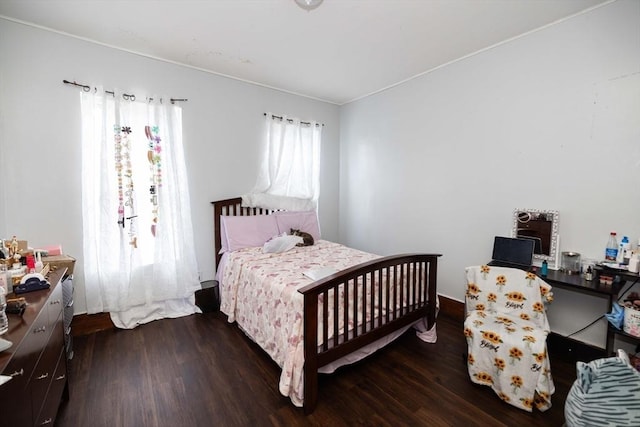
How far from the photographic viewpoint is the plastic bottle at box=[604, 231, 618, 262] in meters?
2.03

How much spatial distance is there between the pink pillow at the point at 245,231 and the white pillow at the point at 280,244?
0.16 meters

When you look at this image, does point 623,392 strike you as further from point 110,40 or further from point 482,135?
point 110,40

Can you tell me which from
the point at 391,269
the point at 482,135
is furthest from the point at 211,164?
the point at 482,135

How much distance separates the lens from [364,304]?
2084 mm

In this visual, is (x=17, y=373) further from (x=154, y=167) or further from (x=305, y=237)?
(x=305, y=237)

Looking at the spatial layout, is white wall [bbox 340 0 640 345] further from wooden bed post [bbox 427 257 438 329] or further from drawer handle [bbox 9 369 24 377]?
drawer handle [bbox 9 369 24 377]

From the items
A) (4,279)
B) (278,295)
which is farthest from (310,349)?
(4,279)

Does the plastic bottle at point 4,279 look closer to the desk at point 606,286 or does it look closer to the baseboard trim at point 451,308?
the desk at point 606,286

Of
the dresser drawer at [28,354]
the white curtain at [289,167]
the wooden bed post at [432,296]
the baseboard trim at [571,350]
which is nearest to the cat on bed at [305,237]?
the white curtain at [289,167]

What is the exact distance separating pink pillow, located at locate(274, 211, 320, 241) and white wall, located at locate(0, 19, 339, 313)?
30.1 inches

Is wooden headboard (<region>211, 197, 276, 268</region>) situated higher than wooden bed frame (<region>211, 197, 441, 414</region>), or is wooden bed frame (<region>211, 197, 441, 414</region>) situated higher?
wooden headboard (<region>211, 197, 276, 268</region>)

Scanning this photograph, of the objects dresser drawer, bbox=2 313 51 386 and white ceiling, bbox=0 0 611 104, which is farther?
white ceiling, bbox=0 0 611 104

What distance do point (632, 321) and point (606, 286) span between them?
257 millimetres

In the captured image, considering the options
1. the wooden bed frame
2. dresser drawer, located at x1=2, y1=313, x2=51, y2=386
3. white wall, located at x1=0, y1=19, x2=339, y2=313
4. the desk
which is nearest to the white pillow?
white wall, located at x1=0, y1=19, x2=339, y2=313
